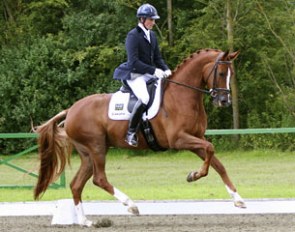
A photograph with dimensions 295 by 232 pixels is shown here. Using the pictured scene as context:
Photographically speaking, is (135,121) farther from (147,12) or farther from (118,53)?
(118,53)

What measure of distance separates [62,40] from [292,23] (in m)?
7.31

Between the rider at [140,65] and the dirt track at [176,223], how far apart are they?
0.94m

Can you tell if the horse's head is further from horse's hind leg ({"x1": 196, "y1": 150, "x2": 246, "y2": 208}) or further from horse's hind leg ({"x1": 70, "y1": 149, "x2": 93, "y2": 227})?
horse's hind leg ({"x1": 70, "y1": 149, "x2": 93, "y2": 227})

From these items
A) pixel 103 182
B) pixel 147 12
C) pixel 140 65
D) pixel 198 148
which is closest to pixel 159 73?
pixel 140 65

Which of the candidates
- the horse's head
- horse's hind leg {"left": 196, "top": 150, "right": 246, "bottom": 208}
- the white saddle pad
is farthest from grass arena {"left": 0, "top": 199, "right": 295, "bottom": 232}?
the horse's head

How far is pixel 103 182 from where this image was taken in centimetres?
897

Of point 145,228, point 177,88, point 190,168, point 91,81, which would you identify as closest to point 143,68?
point 177,88

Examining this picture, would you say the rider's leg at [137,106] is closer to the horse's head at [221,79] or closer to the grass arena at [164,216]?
the horse's head at [221,79]

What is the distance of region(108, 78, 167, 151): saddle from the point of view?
8.96m

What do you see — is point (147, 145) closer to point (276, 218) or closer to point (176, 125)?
point (176, 125)

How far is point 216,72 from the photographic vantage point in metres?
8.58

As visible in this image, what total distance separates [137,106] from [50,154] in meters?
1.27

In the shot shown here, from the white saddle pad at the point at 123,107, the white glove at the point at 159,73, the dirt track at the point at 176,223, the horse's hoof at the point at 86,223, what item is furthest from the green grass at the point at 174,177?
the white glove at the point at 159,73

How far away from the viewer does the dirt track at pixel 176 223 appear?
26.5 ft
